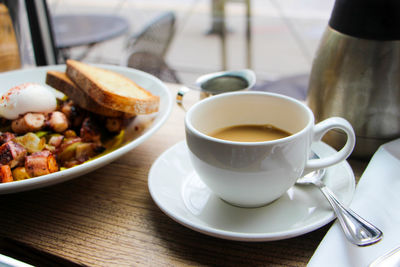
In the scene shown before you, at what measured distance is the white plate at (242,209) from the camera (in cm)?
42

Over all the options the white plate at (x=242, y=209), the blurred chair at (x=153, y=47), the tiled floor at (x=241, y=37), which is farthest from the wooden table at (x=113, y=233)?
the tiled floor at (x=241, y=37)

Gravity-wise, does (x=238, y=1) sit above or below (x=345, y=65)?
below

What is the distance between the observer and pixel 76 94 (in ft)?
2.27

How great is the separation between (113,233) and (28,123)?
25 centimetres

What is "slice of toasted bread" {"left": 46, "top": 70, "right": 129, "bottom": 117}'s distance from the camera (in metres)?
0.66

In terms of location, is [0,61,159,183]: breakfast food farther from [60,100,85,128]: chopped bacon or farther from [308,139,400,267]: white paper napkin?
[308,139,400,267]: white paper napkin

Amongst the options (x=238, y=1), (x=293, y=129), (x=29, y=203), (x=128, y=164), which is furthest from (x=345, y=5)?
(x=238, y=1)

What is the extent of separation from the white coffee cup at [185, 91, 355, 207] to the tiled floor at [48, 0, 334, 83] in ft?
5.63

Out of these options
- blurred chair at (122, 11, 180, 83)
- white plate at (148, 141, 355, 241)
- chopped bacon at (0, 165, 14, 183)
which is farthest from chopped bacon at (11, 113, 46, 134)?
blurred chair at (122, 11, 180, 83)

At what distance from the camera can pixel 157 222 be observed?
0.49m

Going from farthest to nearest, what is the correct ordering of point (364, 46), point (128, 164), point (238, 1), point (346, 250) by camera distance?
point (238, 1) → point (128, 164) → point (364, 46) → point (346, 250)

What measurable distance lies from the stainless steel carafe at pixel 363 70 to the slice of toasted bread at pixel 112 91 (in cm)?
27

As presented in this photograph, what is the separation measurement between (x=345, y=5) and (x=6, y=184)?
1.63ft

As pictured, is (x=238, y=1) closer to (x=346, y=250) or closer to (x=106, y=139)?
(x=106, y=139)
